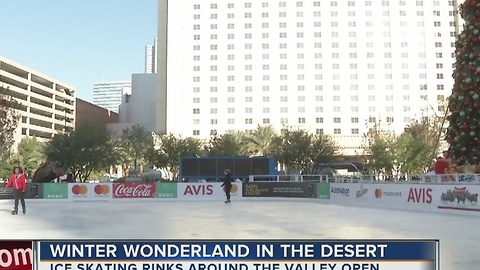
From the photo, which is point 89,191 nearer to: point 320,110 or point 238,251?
point 238,251

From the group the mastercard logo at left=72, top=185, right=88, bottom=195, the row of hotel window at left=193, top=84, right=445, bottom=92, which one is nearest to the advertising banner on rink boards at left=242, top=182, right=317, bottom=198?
the mastercard logo at left=72, top=185, right=88, bottom=195

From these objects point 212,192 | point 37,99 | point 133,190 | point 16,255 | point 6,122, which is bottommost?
point 212,192

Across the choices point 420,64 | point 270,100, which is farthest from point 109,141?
point 420,64

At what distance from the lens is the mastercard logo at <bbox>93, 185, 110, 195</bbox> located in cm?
3095

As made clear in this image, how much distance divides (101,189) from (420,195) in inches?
745

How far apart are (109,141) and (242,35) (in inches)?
2342

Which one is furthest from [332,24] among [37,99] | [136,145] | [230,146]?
[37,99]

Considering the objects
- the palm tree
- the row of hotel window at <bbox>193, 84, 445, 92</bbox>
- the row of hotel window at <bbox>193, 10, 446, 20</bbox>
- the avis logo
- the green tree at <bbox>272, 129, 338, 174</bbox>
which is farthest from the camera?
the row of hotel window at <bbox>193, 10, 446, 20</bbox>

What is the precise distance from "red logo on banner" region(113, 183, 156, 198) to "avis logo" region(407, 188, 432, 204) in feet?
53.2

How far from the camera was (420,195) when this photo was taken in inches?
827

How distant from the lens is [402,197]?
22188mm

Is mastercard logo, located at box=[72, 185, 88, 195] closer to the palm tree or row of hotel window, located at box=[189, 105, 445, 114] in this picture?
the palm tree

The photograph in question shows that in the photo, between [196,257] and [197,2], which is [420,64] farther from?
[196,257]

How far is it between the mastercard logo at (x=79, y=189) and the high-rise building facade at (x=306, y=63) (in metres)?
79.0
